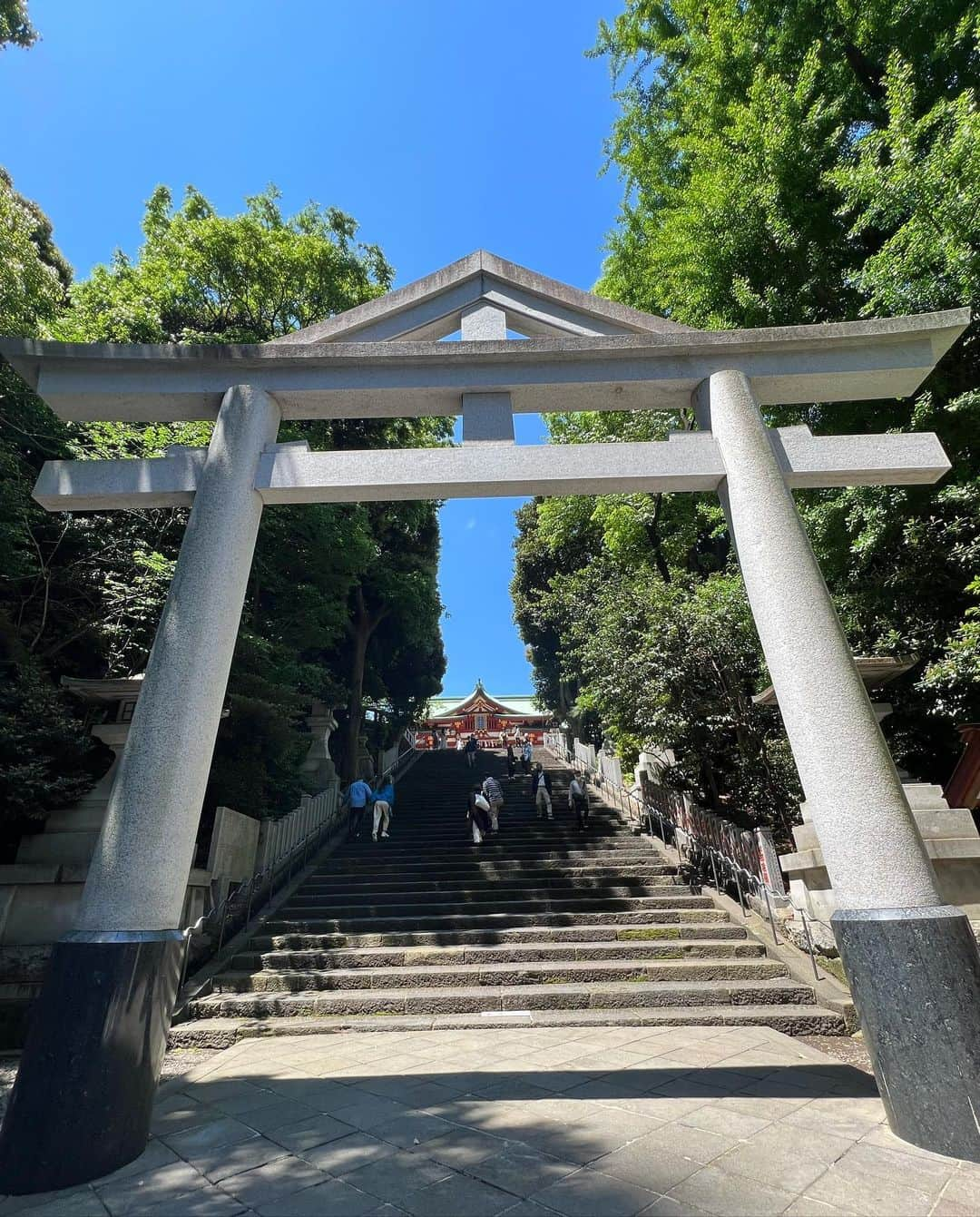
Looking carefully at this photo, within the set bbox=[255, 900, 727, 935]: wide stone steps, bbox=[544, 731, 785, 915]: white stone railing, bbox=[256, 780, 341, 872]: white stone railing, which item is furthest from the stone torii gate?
→ bbox=[256, 780, 341, 872]: white stone railing

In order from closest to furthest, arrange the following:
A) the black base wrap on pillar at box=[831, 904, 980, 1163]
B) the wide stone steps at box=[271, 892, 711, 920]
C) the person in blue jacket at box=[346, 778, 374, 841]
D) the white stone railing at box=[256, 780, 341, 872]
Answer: the black base wrap on pillar at box=[831, 904, 980, 1163]
the wide stone steps at box=[271, 892, 711, 920]
the white stone railing at box=[256, 780, 341, 872]
the person in blue jacket at box=[346, 778, 374, 841]

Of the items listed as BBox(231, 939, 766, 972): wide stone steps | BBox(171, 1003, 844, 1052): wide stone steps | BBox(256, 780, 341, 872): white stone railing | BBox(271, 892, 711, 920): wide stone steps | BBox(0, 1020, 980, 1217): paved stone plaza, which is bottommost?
BBox(0, 1020, 980, 1217): paved stone plaza

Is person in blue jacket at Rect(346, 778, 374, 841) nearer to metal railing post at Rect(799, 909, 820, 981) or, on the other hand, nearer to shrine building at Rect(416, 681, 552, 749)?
metal railing post at Rect(799, 909, 820, 981)

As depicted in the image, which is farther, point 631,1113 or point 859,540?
point 859,540

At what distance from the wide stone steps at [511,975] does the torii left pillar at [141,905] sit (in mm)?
3856

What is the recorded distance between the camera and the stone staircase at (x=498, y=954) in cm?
584

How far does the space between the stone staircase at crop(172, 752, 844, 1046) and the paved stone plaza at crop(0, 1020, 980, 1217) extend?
1.37m

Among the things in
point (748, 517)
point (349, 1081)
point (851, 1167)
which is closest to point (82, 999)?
point (349, 1081)

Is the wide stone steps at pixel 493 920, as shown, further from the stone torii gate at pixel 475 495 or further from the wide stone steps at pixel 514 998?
the stone torii gate at pixel 475 495

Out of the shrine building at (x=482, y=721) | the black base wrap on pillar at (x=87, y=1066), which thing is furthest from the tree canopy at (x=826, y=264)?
the shrine building at (x=482, y=721)

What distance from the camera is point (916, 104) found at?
8781 mm

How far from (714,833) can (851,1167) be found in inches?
273

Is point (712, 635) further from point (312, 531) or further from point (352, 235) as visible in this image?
point (352, 235)

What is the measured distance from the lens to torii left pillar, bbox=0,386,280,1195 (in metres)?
2.76
